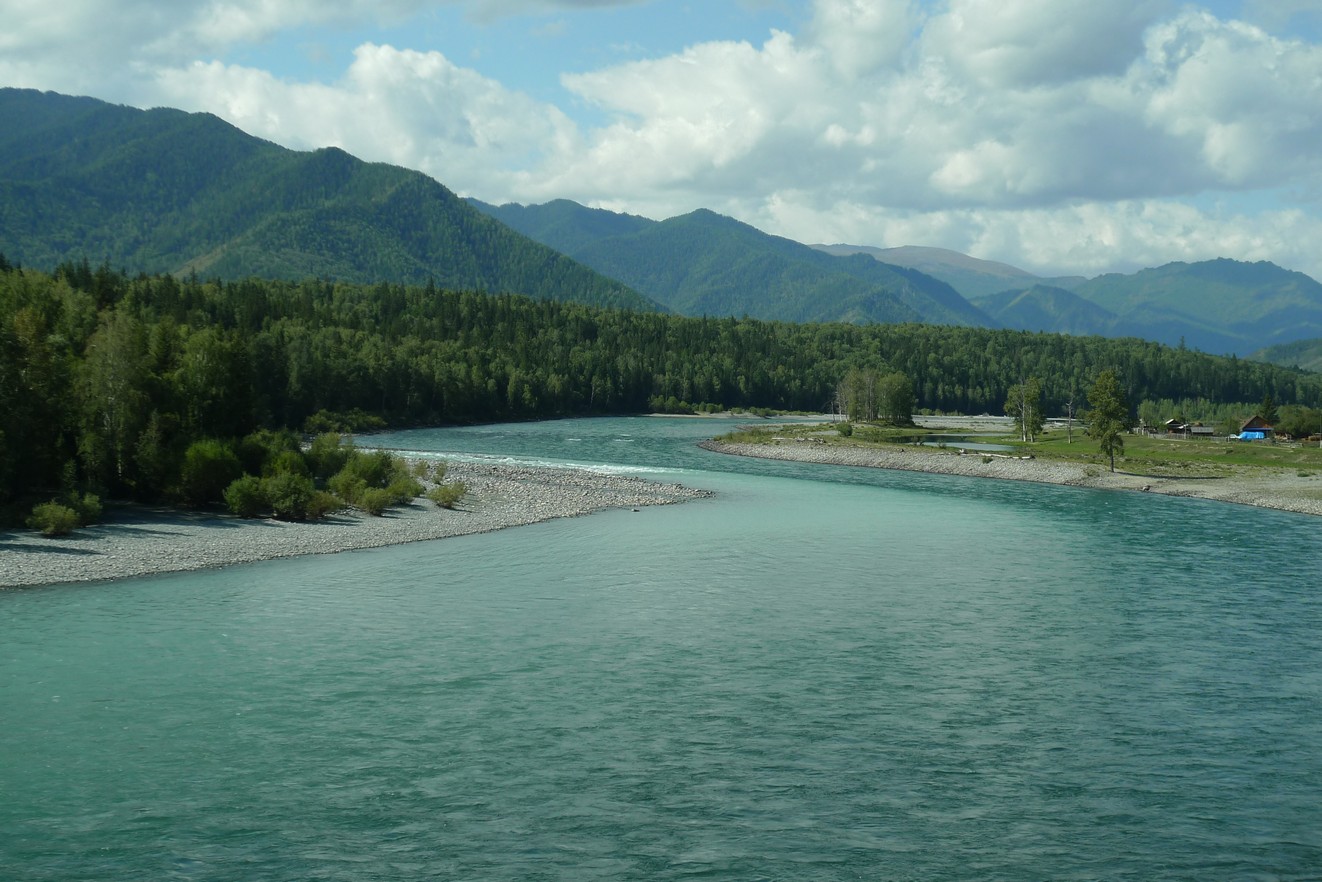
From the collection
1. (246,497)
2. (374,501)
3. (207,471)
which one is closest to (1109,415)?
(374,501)

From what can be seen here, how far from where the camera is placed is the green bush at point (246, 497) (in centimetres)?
4984

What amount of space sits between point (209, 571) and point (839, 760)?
27718mm

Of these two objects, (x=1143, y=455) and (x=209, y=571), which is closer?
(x=209, y=571)

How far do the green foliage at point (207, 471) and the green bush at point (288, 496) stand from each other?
204 cm

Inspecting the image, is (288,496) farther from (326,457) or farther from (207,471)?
(326,457)

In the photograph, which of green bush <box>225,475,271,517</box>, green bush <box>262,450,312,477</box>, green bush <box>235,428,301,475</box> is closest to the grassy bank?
green bush <box>262,450,312,477</box>

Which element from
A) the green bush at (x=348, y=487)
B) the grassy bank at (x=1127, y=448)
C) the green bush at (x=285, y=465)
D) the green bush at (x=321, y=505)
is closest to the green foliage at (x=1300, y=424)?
the grassy bank at (x=1127, y=448)

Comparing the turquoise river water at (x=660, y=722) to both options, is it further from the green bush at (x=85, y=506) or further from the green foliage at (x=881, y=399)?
the green foliage at (x=881, y=399)

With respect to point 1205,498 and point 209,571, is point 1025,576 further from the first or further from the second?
point 1205,498

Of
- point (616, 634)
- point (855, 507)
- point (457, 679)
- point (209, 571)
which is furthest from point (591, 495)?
point (457, 679)

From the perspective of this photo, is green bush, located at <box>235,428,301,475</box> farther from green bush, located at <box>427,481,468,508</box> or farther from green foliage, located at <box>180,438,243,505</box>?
green bush, located at <box>427,481,468,508</box>

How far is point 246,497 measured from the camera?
50.2 metres

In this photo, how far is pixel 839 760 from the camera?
21.3 metres

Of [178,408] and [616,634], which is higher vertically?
[178,408]
